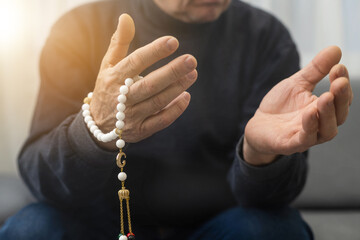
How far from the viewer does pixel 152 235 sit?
2.38ft

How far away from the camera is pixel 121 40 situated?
453 millimetres

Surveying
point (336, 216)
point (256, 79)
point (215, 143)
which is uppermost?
point (256, 79)

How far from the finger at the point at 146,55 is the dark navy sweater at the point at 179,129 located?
14 centimetres

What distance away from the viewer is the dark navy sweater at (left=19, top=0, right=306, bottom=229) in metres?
0.63

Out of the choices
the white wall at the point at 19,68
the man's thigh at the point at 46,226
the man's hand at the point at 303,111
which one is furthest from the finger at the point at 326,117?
the white wall at the point at 19,68

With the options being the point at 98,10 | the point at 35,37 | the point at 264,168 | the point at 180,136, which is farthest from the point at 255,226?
the point at 35,37

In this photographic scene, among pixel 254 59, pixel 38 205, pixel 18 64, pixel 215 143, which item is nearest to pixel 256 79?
pixel 254 59

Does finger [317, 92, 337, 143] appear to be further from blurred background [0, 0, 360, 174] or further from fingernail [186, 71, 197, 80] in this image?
blurred background [0, 0, 360, 174]

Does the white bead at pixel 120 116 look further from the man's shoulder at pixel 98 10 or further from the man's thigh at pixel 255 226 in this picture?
the man's thigh at pixel 255 226

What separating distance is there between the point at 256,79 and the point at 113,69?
338 mm

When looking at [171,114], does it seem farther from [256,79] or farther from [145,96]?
[256,79]

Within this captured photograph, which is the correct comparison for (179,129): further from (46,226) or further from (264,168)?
(46,226)

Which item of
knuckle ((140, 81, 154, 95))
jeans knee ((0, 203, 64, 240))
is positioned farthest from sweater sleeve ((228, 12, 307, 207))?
jeans knee ((0, 203, 64, 240))

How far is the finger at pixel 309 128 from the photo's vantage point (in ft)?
1.38
